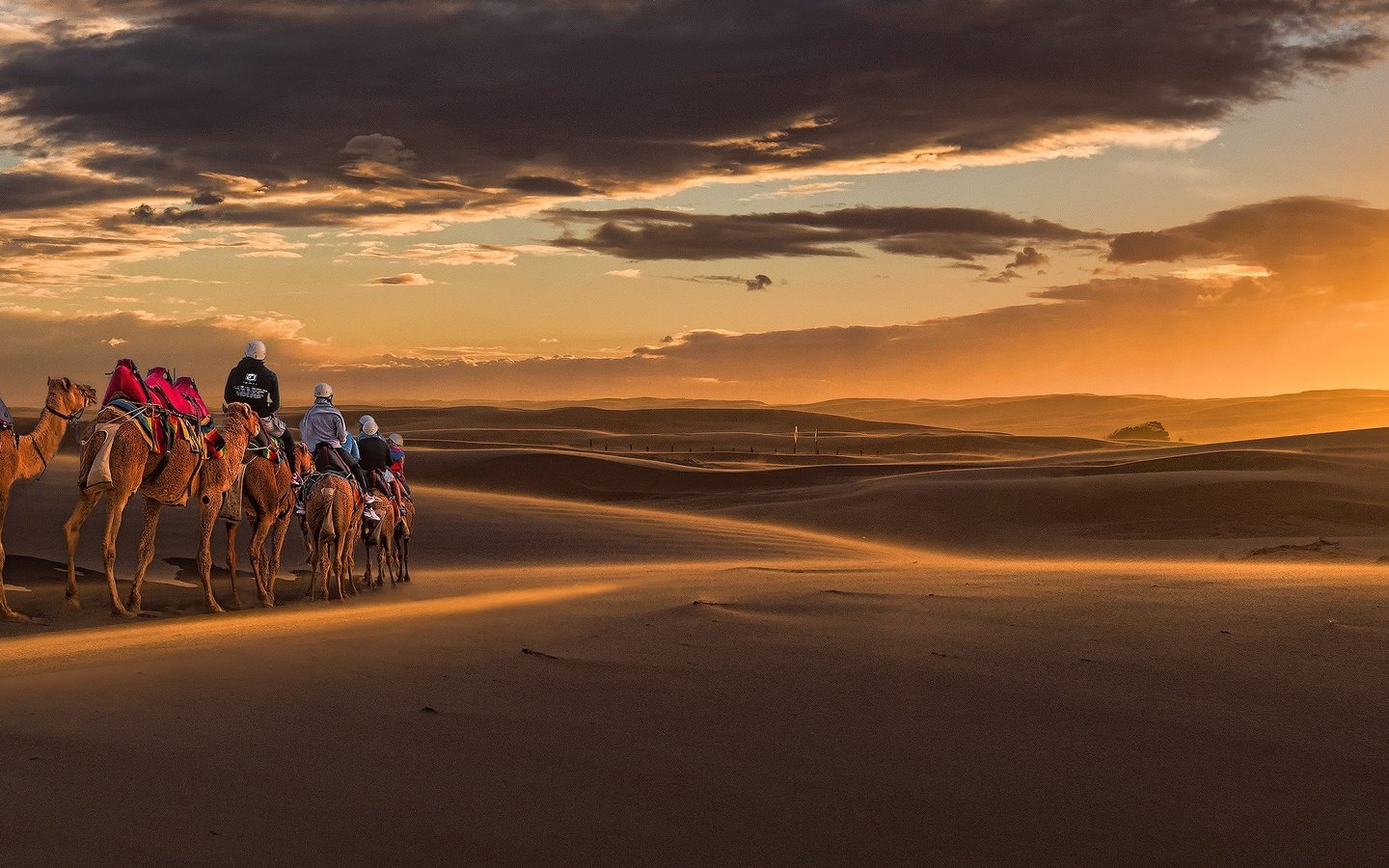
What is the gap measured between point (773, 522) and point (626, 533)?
7.44 m

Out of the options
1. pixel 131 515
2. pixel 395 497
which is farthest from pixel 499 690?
pixel 131 515

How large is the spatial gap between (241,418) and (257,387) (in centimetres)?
77

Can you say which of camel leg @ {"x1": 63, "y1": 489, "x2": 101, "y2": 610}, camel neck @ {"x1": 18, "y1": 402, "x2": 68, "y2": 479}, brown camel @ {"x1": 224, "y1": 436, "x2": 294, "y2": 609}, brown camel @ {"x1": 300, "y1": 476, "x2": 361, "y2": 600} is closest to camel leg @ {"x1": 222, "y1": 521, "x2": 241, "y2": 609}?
brown camel @ {"x1": 224, "y1": 436, "x2": 294, "y2": 609}

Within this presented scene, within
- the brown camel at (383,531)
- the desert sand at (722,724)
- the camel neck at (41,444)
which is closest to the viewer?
the desert sand at (722,724)

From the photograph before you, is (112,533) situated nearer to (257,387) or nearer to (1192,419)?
(257,387)

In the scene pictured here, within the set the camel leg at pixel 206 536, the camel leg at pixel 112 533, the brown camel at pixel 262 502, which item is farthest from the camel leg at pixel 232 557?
the camel leg at pixel 112 533

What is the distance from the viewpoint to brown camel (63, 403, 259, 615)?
1318cm

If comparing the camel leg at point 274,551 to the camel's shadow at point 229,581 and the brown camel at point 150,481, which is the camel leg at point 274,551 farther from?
the brown camel at point 150,481

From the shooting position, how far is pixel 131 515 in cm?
2280

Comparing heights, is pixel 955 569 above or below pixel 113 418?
below

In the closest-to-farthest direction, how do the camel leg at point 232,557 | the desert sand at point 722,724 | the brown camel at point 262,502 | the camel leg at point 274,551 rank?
the desert sand at point 722,724, the camel leg at point 232,557, the brown camel at point 262,502, the camel leg at point 274,551

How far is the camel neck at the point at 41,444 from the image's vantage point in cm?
1401

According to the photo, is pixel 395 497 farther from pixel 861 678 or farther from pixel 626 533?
pixel 861 678

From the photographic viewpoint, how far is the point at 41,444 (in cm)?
1409
